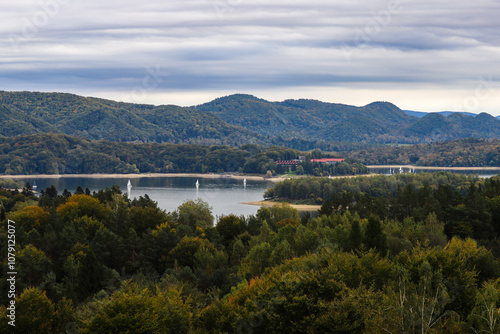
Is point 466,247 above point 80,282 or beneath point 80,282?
above

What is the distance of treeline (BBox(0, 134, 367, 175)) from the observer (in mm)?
168000

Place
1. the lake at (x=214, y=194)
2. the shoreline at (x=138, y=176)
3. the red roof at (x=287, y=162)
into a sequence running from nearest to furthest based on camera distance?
the lake at (x=214, y=194) < the shoreline at (x=138, y=176) < the red roof at (x=287, y=162)

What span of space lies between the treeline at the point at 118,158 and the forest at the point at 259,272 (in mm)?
108795

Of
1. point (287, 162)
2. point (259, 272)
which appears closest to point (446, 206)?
point (259, 272)

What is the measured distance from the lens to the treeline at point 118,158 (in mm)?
168000

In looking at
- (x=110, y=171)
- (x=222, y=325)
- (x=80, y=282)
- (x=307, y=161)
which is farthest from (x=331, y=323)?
(x=110, y=171)

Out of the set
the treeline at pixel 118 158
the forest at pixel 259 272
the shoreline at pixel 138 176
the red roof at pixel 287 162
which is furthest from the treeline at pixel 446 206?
the treeline at pixel 118 158

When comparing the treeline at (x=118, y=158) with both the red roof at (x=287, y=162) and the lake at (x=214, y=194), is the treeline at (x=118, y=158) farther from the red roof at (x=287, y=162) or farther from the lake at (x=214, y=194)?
the lake at (x=214, y=194)

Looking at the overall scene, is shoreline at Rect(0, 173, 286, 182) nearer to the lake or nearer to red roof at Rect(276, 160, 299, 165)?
the lake

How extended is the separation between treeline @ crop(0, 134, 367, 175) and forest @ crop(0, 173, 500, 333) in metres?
109

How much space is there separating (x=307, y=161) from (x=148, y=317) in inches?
5770

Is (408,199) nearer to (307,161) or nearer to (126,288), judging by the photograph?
(126,288)

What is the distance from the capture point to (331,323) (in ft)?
57.1

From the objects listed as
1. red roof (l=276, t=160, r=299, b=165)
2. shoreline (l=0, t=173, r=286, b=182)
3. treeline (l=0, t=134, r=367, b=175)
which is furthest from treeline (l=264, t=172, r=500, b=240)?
treeline (l=0, t=134, r=367, b=175)
